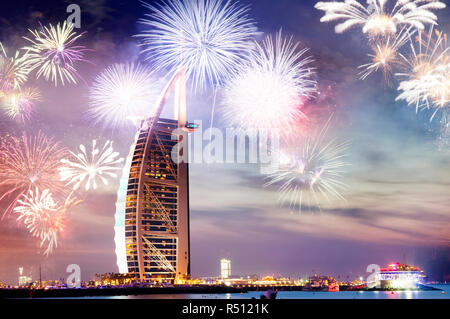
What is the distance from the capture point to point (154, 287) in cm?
19988
